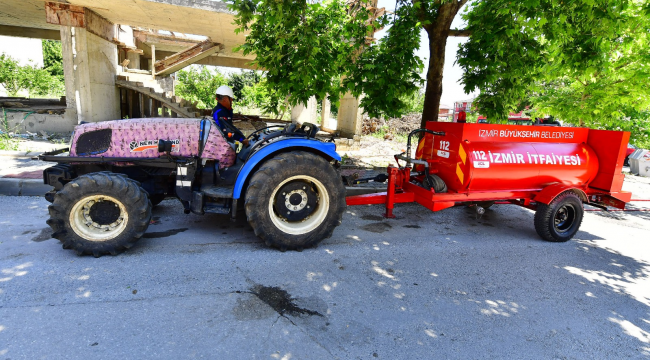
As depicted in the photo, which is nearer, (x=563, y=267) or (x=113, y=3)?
(x=563, y=267)

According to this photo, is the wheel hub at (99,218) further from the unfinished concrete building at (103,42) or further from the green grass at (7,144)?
the green grass at (7,144)

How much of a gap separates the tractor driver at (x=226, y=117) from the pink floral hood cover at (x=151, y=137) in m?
0.21

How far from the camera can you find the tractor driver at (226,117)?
4.48 m

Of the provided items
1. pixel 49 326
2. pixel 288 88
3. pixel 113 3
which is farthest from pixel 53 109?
pixel 49 326

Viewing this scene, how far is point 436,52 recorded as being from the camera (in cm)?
712

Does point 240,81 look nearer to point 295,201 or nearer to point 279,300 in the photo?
point 295,201

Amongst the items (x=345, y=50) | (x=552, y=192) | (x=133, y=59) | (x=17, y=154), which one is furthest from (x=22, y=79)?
(x=552, y=192)

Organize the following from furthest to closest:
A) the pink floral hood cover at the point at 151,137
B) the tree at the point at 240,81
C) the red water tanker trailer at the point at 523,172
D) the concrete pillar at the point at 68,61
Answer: the tree at the point at 240,81 → the concrete pillar at the point at 68,61 → the red water tanker trailer at the point at 523,172 → the pink floral hood cover at the point at 151,137

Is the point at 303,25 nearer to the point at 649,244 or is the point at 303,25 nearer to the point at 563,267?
the point at 563,267

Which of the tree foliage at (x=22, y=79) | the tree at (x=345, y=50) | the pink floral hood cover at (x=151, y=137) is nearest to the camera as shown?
the pink floral hood cover at (x=151, y=137)

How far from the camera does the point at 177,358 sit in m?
2.32

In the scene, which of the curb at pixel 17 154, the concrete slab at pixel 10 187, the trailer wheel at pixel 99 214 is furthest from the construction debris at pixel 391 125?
the trailer wheel at pixel 99 214

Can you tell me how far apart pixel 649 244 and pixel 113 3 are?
40.7ft

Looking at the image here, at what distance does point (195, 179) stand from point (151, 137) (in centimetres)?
70
